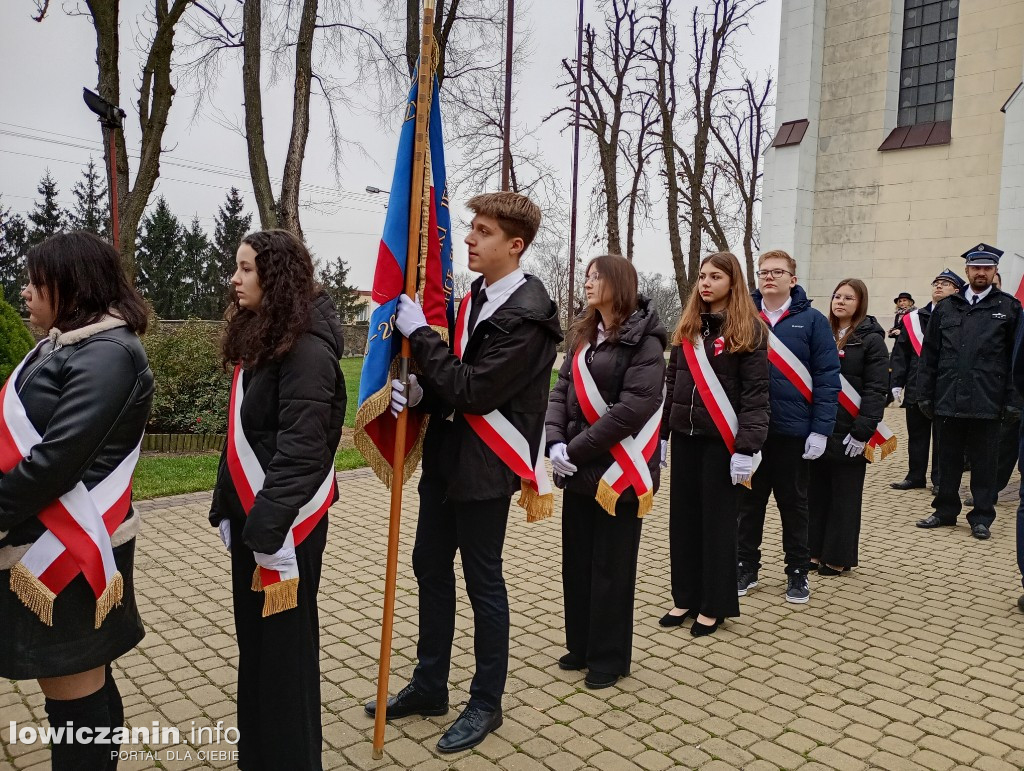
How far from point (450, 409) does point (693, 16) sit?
26520 mm

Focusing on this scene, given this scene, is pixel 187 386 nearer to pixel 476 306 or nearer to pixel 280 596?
pixel 476 306

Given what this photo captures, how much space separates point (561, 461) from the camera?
4270mm

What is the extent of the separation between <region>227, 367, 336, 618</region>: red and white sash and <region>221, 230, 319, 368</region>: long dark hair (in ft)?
0.51

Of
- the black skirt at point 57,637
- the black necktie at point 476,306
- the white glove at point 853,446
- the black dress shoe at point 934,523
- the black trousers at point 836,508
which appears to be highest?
the black necktie at point 476,306

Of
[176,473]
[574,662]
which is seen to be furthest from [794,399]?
[176,473]

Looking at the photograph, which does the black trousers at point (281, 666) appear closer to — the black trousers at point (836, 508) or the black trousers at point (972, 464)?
the black trousers at point (836, 508)

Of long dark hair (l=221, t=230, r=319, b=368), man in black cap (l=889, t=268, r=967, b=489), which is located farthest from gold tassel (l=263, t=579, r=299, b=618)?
man in black cap (l=889, t=268, r=967, b=489)

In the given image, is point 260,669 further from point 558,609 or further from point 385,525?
point 385,525

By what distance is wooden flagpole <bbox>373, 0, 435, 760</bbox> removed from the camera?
338 cm

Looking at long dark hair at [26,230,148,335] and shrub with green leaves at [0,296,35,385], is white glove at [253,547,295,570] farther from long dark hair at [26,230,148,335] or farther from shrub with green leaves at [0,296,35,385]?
shrub with green leaves at [0,296,35,385]

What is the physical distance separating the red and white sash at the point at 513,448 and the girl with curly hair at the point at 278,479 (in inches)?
26.3

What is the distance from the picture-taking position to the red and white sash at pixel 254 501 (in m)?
2.83

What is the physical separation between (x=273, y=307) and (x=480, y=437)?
104 cm

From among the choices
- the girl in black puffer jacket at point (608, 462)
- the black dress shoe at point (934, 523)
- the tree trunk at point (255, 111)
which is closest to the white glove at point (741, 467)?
the girl in black puffer jacket at point (608, 462)
